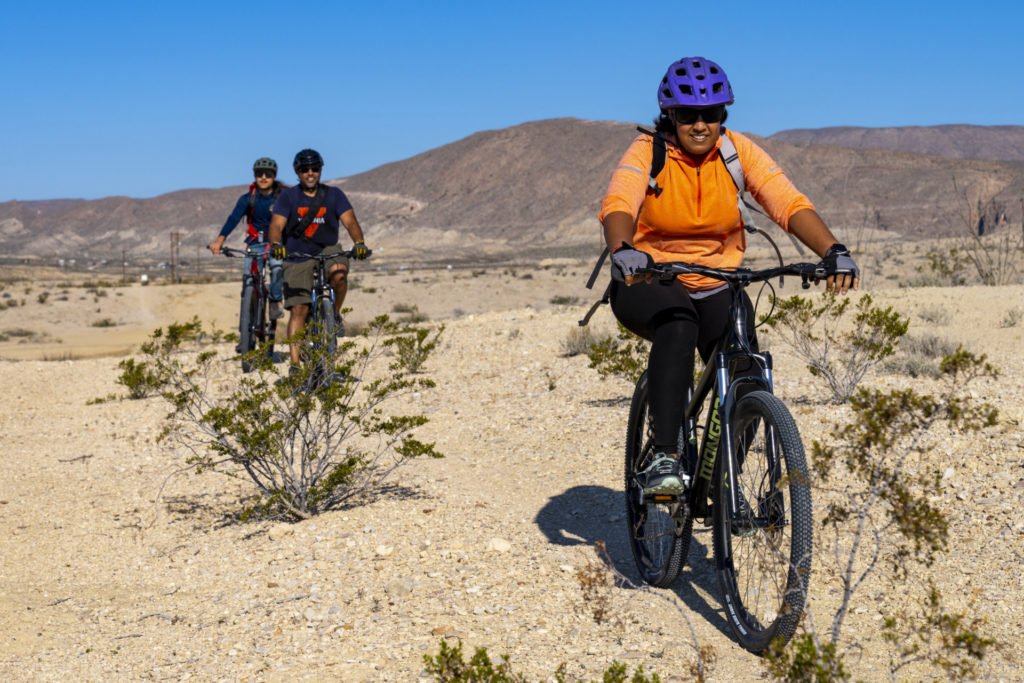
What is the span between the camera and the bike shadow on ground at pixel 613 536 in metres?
4.50

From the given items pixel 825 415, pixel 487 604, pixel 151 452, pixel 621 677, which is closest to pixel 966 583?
pixel 487 604

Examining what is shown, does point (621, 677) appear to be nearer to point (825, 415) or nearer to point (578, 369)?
point (825, 415)

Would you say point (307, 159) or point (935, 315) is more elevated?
point (307, 159)

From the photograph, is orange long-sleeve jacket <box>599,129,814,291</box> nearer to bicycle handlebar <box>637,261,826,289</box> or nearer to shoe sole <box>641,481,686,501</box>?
bicycle handlebar <box>637,261,826,289</box>

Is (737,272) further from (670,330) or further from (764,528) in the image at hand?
(764,528)

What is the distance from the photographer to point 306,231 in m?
9.78

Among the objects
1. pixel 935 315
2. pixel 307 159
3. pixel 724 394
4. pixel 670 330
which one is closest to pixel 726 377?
pixel 724 394

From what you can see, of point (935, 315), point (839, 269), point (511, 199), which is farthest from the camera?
point (511, 199)

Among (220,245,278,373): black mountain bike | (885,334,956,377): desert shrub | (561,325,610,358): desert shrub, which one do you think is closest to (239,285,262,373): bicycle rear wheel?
(220,245,278,373): black mountain bike

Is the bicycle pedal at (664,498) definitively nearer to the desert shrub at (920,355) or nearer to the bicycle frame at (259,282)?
the desert shrub at (920,355)

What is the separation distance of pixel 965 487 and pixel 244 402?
3.59 metres

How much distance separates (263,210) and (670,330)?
782cm

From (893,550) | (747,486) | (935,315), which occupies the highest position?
(935,315)

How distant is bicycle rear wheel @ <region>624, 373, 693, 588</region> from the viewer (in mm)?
4387
